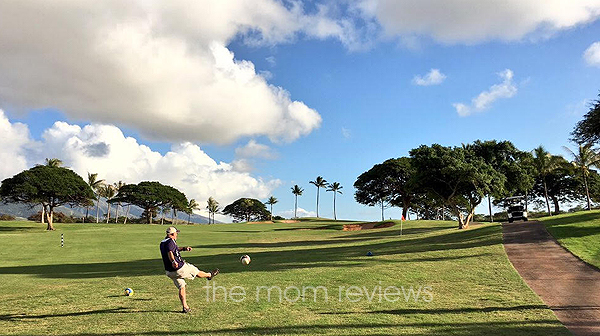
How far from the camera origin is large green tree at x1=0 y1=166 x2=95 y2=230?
191ft

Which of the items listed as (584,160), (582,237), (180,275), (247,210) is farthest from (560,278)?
(247,210)

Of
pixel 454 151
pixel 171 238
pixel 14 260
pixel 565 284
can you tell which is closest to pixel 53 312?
pixel 171 238

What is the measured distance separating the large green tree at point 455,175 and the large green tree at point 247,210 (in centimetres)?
9267

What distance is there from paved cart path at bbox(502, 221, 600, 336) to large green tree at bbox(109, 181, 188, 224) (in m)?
81.8

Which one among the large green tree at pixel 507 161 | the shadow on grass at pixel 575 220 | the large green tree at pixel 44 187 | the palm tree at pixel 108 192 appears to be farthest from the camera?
the palm tree at pixel 108 192

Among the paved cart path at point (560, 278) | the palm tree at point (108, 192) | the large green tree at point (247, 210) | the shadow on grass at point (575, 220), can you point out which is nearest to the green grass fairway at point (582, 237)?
the shadow on grass at point (575, 220)

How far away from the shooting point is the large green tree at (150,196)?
293ft

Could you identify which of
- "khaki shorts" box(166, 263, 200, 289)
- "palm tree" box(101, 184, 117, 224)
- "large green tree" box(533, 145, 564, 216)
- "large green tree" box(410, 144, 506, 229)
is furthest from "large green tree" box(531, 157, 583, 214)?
"palm tree" box(101, 184, 117, 224)

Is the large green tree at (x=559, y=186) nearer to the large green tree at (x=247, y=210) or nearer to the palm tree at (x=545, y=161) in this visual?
the palm tree at (x=545, y=161)

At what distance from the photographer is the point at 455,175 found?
39.7 m

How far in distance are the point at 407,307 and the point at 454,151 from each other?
115 ft

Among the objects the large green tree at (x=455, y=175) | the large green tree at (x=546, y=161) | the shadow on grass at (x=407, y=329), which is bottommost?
the shadow on grass at (x=407, y=329)

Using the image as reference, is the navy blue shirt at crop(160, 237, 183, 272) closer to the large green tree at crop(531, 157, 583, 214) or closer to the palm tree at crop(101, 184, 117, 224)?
the large green tree at crop(531, 157, 583, 214)

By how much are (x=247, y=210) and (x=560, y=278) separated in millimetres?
120951
